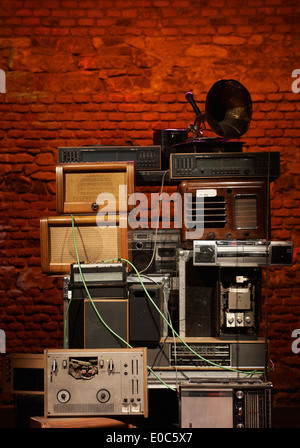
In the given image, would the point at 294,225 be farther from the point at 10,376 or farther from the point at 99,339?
the point at 10,376

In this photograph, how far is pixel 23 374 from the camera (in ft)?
9.27

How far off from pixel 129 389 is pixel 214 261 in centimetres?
73

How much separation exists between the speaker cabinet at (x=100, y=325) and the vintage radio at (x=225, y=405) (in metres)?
0.40

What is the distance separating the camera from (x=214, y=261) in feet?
8.67

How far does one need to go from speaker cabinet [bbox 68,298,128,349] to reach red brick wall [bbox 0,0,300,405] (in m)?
1.46

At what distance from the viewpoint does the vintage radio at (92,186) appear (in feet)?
9.13

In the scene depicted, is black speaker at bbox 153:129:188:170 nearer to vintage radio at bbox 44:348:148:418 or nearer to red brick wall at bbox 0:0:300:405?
red brick wall at bbox 0:0:300:405

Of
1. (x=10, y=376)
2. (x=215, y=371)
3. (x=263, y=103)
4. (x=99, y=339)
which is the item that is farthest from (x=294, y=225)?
(x=10, y=376)

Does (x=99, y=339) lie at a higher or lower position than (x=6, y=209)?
lower

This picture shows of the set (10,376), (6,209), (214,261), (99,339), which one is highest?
(6,209)

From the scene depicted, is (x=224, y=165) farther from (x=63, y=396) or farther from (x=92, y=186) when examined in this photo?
(x=63, y=396)

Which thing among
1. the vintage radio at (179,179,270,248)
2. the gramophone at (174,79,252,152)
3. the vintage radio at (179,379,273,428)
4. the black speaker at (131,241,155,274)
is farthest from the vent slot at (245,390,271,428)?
the gramophone at (174,79,252,152)

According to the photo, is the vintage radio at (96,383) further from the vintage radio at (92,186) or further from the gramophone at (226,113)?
the gramophone at (226,113)

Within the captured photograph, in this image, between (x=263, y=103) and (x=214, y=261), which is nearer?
(x=214, y=261)
